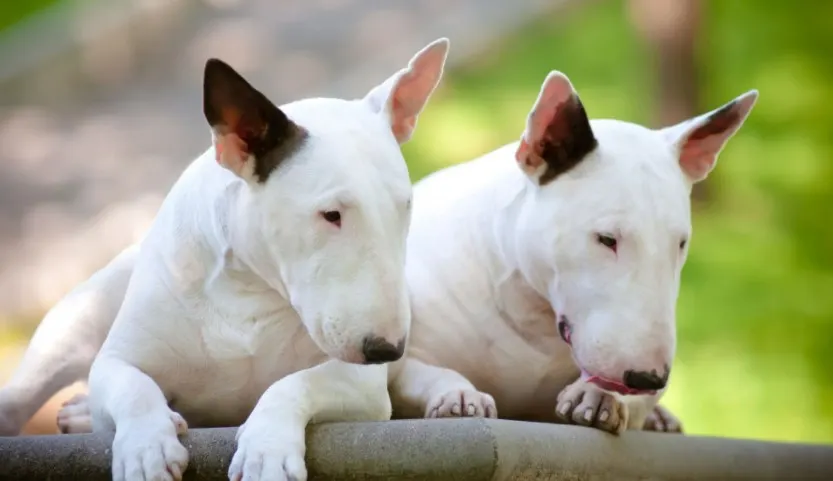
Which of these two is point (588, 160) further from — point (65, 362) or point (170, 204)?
point (65, 362)

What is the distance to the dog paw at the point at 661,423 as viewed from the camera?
252 cm

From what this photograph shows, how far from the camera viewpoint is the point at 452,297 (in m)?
2.33

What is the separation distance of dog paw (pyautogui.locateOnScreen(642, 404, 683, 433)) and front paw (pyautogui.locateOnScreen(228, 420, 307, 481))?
3.36ft

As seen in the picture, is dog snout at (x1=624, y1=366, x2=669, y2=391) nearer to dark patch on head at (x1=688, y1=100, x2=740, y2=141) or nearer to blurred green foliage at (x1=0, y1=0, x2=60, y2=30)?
dark patch on head at (x1=688, y1=100, x2=740, y2=141)

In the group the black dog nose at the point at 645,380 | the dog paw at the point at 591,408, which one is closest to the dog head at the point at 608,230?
the black dog nose at the point at 645,380

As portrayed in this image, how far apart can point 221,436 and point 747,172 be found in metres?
4.91

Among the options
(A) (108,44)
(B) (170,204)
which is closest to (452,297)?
(B) (170,204)

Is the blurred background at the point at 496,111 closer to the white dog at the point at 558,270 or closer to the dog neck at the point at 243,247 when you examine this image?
the white dog at the point at 558,270

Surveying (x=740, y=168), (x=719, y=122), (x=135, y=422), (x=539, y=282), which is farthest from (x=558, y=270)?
(x=740, y=168)

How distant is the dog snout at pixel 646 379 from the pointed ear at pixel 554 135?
1.30 ft

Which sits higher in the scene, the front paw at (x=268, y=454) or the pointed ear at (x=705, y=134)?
the pointed ear at (x=705, y=134)

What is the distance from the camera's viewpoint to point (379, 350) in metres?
1.72

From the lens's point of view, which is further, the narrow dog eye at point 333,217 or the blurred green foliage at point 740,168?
the blurred green foliage at point 740,168

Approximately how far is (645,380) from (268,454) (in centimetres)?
61
